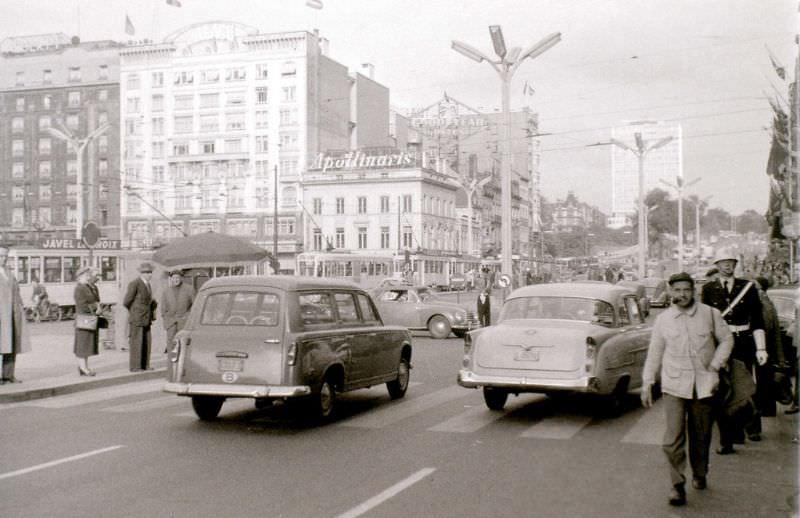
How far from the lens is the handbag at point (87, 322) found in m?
15.4

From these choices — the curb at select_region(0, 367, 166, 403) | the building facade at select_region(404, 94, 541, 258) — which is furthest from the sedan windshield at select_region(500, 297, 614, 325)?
the building facade at select_region(404, 94, 541, 258)

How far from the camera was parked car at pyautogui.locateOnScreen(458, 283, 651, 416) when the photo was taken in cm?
1107

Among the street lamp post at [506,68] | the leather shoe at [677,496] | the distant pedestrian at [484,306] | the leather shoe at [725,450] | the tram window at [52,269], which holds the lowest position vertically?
the leather shoe at [725,450]

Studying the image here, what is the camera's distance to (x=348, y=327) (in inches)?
477

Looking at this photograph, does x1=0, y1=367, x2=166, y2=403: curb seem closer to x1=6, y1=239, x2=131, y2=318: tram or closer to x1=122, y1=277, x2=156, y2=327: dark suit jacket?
x1=122, y1=277, x2=156, y2=327: dark suit jacket

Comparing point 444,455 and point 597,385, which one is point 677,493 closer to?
point 444,455

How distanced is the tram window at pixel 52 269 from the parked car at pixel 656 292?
84.0 feet

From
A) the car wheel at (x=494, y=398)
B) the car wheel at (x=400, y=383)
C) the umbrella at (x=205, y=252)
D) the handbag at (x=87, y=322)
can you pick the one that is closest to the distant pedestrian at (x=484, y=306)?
the umbrella at (x=205, y=252)

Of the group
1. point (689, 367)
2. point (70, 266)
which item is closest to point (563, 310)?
point (689, 367)

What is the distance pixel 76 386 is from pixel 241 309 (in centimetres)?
494

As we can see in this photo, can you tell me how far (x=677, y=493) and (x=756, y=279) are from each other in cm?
474

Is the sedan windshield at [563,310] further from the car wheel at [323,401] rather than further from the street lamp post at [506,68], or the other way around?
the street lamp post at [506,68]

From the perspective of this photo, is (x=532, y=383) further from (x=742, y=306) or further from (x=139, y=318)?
(x=139, y=318)

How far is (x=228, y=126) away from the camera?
94.7 m
